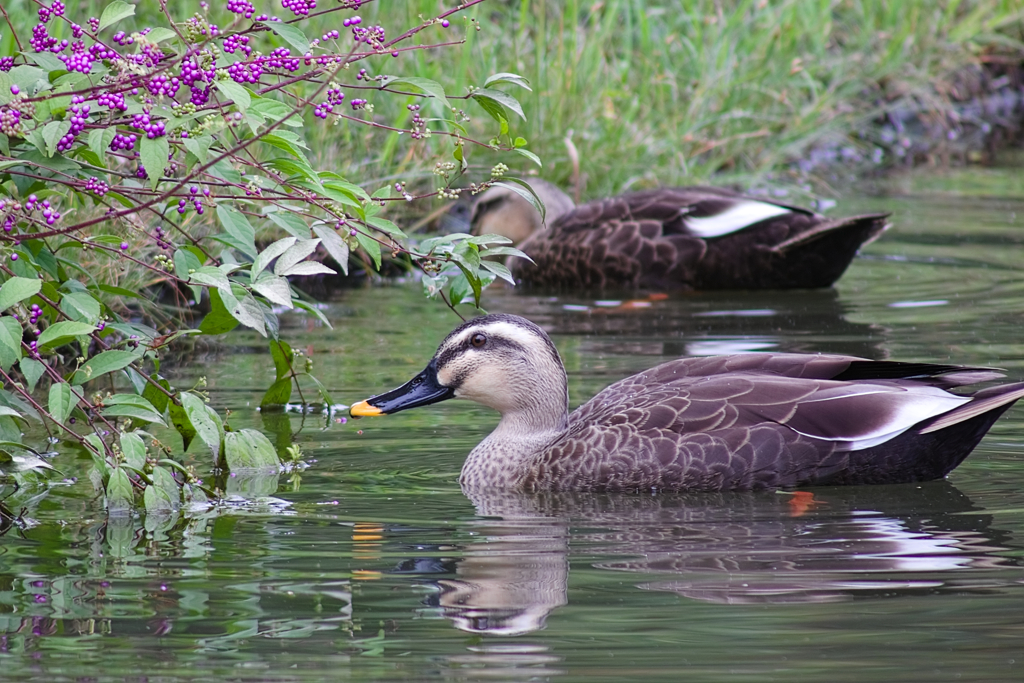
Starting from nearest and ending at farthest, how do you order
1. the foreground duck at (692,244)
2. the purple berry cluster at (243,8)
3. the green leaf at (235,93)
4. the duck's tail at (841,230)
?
1. the green leaf at (235,93)
2. the purple berry cluster at (243,8)
3. the duck's tail at (841,230)
4. the foreground duck at (692,244)

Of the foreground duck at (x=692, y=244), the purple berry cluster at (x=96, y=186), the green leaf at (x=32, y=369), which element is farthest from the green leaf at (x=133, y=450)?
the foreground duck at (x=692, y=244)

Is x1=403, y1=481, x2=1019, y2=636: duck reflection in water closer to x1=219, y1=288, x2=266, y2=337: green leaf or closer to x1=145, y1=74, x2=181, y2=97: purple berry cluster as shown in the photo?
x1=219, y1=288, x2=266, y2=337: green leaf

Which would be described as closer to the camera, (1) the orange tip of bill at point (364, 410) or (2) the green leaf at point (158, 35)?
(2) the green leaf at point (158, 35)

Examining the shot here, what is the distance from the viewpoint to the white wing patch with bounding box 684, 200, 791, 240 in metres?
9.59

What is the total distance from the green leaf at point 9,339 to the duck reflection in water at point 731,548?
1.22 m

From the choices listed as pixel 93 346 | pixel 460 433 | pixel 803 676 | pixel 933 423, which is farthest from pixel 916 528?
pixel 93 346

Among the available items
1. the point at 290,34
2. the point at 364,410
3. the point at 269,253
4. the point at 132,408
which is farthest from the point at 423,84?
the point at 364,410

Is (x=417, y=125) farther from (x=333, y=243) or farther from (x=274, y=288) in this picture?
(x=274, y=288)

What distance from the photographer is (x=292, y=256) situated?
14.5ft

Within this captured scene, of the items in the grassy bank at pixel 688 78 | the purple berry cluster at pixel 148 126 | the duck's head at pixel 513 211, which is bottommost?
the purple berry cluster at pixel 148 126

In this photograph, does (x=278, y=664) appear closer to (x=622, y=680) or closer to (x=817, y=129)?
(x=622, y=680)

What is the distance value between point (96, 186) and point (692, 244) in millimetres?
5943

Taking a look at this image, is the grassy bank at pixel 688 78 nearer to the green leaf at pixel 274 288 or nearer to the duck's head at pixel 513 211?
the duck's head at pixel 513 211

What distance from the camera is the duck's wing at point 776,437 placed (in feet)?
17.4
